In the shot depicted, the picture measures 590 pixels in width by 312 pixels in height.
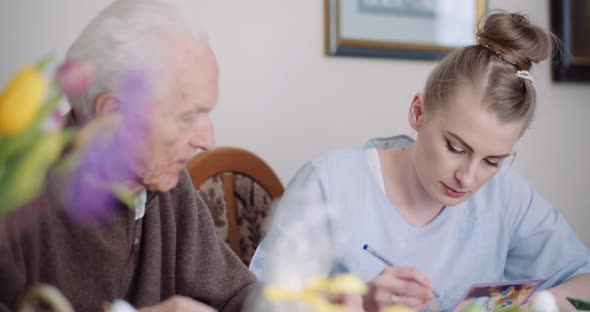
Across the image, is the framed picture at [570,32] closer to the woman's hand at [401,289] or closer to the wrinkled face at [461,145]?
the wrinkled face at [461,145]

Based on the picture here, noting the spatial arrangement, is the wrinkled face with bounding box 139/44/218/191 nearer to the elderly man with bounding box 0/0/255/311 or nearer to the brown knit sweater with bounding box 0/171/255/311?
the elderly man with bounding box 0/0/255/311

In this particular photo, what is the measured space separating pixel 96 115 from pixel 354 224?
796 millimetres

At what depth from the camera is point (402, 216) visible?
1570mm

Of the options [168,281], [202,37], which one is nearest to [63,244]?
[168,281]

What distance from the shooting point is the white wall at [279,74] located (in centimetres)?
164

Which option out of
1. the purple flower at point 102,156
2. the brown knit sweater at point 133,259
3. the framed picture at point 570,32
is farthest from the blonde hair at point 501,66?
the framed picture at point 570,32

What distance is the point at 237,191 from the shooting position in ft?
5.78

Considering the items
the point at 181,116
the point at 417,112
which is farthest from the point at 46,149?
the point at 417,112

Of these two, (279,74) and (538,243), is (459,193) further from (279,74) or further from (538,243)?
(279,74)

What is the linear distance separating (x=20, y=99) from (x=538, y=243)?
1466mm

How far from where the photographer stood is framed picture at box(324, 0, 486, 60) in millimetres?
2131

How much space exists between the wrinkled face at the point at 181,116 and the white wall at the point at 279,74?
923 millimetres

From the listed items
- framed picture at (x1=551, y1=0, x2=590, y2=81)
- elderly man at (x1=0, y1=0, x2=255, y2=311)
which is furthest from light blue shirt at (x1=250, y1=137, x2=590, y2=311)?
framed picture at (x1=551, y1=0, x2=590, y2=81)

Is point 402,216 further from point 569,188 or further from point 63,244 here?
point 569,188
